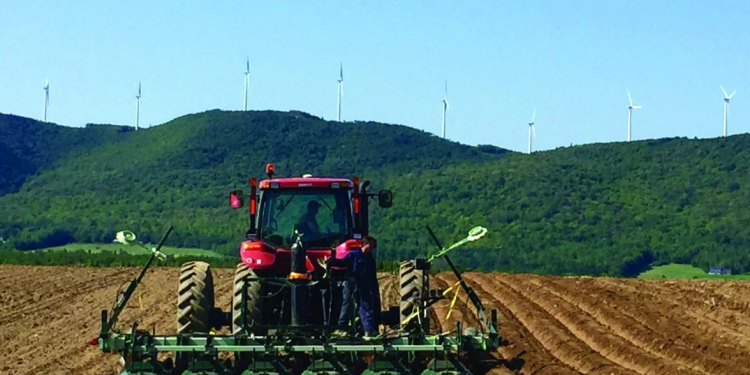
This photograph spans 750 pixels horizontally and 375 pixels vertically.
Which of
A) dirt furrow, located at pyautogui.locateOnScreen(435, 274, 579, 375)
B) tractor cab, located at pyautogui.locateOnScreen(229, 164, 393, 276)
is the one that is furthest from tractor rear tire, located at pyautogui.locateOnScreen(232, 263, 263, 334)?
dirt furrow, located at pyautogui.locateOnScreen(435, 274, 579, 375)

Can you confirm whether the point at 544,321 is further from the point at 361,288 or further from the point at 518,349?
the point at 361,288

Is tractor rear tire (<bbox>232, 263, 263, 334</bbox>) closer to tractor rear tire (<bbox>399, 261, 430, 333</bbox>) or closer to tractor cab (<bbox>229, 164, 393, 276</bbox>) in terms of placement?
tractor cab (<bbox>229, 164, 393, 276</bbox>)

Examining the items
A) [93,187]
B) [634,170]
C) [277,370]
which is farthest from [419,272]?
Result: [93,187]

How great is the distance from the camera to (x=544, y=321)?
70.0ft

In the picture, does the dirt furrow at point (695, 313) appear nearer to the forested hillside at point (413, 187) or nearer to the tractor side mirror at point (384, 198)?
the tractor side mirror at point (384, 198)

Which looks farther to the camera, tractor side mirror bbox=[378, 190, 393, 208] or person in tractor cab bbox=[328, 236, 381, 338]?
tractor side mirror bbox=[378, 190, 393, 208]

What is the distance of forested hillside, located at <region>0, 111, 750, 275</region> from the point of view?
62.1 m

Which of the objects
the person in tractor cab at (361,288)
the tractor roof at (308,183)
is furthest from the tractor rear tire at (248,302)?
the tractor roof at (308,183)

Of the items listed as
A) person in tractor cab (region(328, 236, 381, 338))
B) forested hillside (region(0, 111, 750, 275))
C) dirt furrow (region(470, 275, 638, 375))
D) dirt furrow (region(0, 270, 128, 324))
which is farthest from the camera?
forested hillside (region(0, 111, 750, 275))

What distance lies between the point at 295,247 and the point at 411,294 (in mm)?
1477

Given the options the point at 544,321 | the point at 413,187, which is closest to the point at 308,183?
the point at 544,321

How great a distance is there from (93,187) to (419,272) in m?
84.4

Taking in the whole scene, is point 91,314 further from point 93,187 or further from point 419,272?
point 93,187

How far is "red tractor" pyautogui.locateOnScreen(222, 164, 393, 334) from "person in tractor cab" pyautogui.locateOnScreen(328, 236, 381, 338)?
0.59 ft
